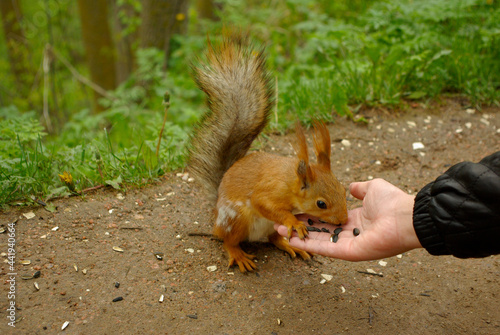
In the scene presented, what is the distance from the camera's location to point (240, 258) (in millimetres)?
1979

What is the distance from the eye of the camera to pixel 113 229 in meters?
2.12

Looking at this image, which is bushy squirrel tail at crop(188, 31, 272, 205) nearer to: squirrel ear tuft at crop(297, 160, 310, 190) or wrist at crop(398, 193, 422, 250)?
squirrel ear tuft at crop(297, 160, 310, 190)

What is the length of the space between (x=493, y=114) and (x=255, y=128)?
2.16 meters

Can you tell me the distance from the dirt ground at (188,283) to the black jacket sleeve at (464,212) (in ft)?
1.55

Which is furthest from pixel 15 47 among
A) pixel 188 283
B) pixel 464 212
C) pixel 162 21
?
pixel 464 212

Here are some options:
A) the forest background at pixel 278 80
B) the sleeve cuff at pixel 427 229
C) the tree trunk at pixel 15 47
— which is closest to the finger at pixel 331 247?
the sleeve cuff at pixel 427 229

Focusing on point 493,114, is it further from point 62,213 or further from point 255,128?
point 62,213

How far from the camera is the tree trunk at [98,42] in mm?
5707

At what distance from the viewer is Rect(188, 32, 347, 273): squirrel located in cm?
181

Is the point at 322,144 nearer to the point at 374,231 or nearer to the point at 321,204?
the point at 321,204

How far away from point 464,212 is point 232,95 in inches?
45.1

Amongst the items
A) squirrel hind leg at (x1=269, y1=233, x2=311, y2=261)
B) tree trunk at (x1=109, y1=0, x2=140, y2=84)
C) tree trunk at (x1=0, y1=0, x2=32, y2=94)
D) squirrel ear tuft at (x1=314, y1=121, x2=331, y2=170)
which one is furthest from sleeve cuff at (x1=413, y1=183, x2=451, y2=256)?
tree trunk at (x1=0, y1=0, x2=32, y2=94)

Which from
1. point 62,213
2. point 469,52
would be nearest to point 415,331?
point 62,213

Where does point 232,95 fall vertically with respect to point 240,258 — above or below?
above
